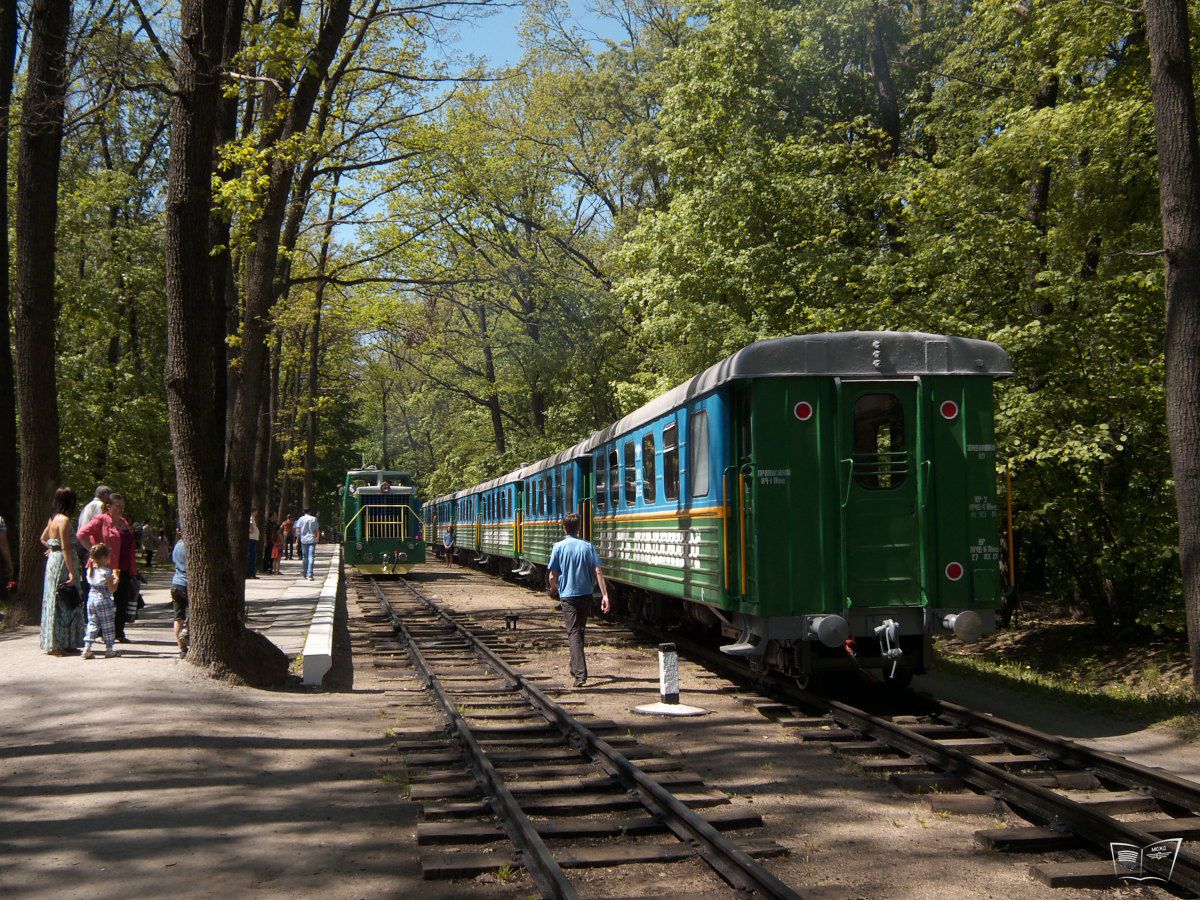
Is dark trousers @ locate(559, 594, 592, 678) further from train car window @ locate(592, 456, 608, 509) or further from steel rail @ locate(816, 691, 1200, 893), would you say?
train car window @ locate(592, 456, 608, 509)

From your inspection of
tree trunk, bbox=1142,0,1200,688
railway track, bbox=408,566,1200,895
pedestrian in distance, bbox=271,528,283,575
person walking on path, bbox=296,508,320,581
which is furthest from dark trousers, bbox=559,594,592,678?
pedestrian in distance, bbox=271,528,283,575

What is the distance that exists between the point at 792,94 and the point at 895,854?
20.3 metres

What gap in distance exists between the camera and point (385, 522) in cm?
3488

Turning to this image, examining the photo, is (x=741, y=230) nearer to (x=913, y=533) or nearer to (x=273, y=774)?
(x=913, y=533)

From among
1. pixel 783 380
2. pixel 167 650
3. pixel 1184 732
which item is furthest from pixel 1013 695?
pixel 167 650

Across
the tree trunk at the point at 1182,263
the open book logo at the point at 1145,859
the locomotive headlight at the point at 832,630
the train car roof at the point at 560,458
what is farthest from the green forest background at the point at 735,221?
the open book logo at the point at 1145,859

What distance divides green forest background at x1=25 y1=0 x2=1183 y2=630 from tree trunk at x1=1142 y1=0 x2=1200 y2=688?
0.50 m

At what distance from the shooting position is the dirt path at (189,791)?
18.9ft

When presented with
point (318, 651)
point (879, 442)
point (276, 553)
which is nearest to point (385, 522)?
point (276, 553)

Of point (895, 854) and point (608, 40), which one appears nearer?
point (895, 854)

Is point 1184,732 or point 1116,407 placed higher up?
point 1116,407

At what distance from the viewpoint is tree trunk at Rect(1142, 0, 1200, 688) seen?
36.9ft

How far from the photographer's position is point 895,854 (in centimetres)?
616

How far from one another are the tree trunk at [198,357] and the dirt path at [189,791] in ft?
1.80
